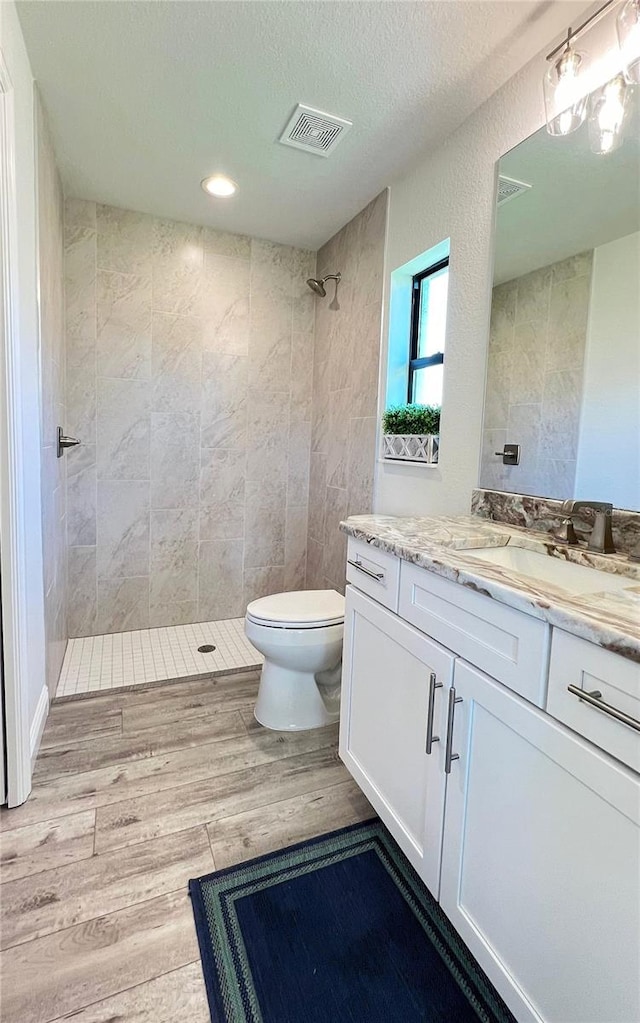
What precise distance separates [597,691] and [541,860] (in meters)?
0.33

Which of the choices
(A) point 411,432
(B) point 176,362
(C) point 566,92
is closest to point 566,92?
(C) point 566,92

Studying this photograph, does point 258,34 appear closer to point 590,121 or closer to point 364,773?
point 590,121

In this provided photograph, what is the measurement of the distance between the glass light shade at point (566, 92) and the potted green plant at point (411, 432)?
0.91 m

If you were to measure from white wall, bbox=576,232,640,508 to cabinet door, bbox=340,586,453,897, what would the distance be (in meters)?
0.64

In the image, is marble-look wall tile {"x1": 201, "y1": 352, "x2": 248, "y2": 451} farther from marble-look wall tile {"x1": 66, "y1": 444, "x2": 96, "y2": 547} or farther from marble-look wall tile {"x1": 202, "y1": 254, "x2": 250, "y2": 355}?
marble-look wall tile {"x1": 66, "y1": 444, "x2": 96, "y2": 547}

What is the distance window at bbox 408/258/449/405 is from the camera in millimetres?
2053

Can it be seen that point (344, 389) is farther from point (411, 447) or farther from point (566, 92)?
point (566, 92)

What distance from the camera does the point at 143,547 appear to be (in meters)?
2.74

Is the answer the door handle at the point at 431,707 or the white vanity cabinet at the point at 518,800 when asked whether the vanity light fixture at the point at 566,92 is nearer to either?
the white vanity cabinet at the point at 518,800

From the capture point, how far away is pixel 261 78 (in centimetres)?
154

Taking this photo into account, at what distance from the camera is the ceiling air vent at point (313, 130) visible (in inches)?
66.0

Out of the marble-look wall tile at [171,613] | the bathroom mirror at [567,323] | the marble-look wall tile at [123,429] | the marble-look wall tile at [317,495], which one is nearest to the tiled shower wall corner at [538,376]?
the bathroom mirror at [567,323]

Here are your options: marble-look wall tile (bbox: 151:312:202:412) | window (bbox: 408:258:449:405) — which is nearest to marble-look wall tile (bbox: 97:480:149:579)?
marble-look wall tile (bbox: 151:312:202:412)

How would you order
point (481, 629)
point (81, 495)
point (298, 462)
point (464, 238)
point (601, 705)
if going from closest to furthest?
1. point (601, 705)
2. point (481, 629)
3. point (464, 238)
4. point (81, 495)
5. point (298, 462)
